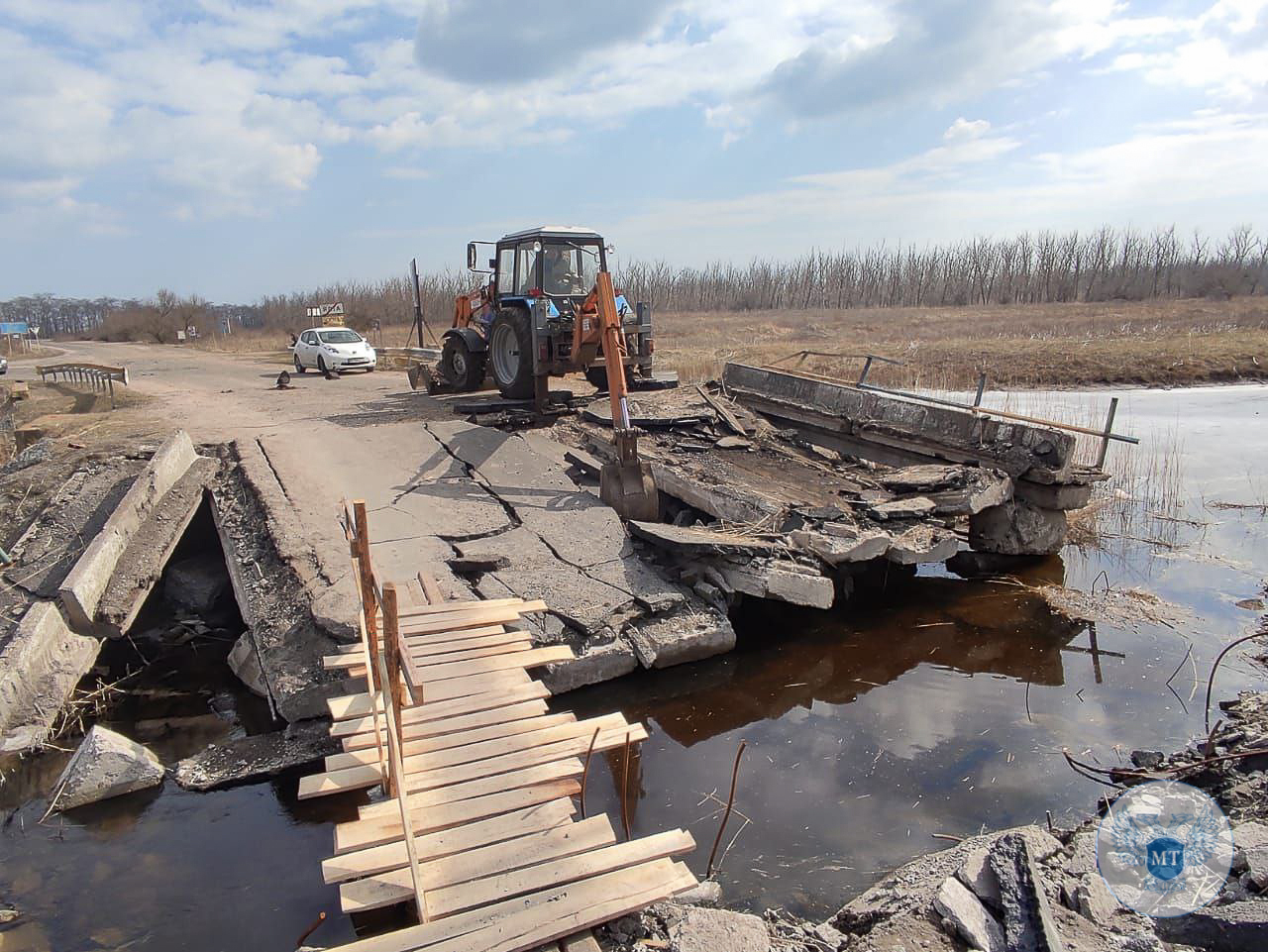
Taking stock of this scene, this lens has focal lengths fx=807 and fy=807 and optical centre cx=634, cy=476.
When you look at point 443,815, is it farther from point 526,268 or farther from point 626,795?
point 526,268

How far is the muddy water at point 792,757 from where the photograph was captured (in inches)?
153

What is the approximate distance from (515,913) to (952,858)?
6.94ft

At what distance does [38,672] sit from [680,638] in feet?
14.9

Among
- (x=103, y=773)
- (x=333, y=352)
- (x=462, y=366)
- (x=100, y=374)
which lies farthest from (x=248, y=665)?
(x=333, y=352)

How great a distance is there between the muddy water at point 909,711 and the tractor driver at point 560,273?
6.40 meters

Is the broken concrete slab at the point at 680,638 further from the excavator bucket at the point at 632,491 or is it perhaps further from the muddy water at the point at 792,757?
the excavator bucket at the point at 632,491

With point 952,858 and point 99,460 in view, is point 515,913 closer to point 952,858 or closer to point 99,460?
point 952,858

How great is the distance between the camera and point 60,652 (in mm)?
5973

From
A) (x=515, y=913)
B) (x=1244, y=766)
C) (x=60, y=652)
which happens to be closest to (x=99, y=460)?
(x=60, y=652)

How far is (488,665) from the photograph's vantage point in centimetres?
504

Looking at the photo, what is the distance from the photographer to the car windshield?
66.0 ft

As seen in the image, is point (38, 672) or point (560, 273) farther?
point (560, 273)

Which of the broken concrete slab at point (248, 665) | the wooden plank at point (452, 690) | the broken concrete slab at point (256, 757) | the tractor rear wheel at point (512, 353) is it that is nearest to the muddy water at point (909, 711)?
the wooden plank at point (452, 690)

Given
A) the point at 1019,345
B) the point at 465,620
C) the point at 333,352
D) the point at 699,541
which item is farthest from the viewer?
the point at 1019,345
